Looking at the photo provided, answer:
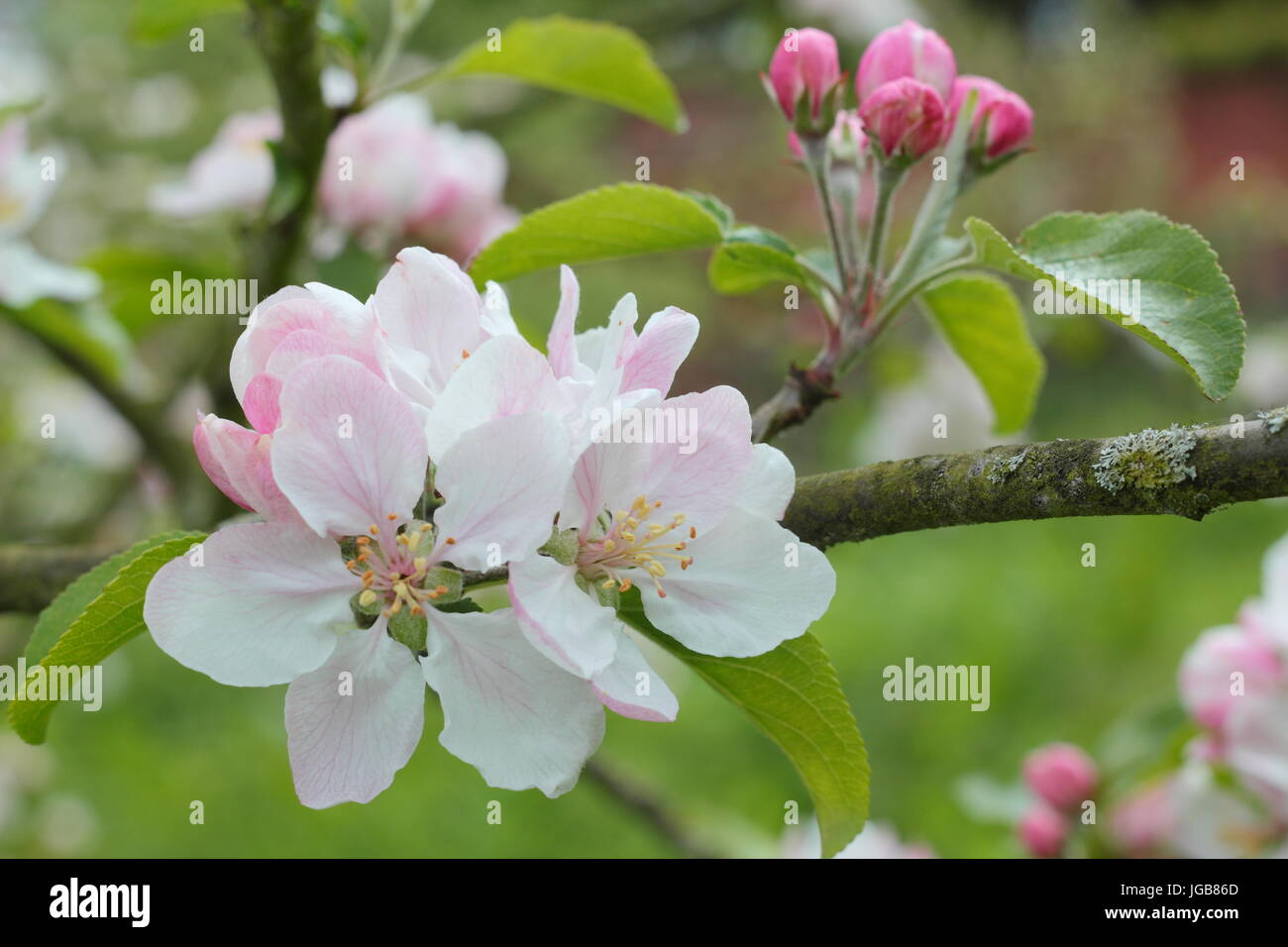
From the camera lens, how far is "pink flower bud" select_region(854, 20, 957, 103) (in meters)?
0.74

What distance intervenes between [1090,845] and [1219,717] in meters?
0.30

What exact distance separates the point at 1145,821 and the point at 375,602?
1046 millimetres

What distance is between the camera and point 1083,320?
80.4 inches

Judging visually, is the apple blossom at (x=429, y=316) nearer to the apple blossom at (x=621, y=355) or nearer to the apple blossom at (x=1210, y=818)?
the apple blossom at (x=621, y=355)

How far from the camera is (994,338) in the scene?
0.86 m

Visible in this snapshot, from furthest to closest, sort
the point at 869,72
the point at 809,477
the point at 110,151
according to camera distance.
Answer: the point at 110,151 < the point at 869,72 < the point at 809,477

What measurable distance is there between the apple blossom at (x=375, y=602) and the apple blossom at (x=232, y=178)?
870 mm

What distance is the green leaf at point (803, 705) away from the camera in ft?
1.91

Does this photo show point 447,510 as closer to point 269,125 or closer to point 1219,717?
point 1219,717

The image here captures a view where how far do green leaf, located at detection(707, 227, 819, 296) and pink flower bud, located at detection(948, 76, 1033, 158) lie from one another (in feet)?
0.45

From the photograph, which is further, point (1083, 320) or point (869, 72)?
point (1083, 320)

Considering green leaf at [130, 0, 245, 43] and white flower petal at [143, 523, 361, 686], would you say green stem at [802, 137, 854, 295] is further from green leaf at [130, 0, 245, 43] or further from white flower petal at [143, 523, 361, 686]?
green leaf at [130, 0, 245, 43]

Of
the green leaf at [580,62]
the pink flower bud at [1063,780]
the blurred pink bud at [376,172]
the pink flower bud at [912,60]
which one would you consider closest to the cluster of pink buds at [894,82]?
the pink flower bud at [912,60]

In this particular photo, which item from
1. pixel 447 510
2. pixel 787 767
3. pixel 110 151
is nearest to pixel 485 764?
pixel 447 510
